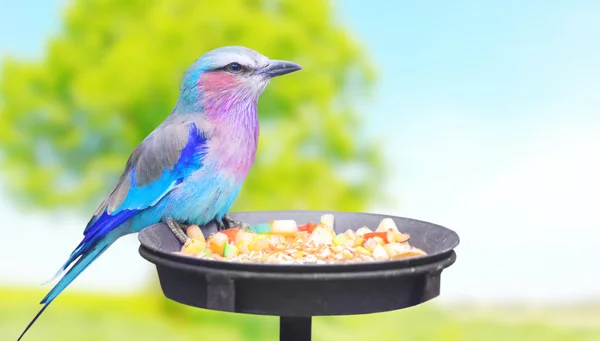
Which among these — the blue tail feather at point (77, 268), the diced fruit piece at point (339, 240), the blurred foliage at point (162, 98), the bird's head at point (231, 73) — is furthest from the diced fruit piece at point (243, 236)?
the blurred foliage at point (162, 98)

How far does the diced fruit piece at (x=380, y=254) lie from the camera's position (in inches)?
127

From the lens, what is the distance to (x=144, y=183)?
3.89 metres

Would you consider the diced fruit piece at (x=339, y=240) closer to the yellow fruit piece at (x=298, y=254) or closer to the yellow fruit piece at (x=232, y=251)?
the yellow fruit piece at (x=298, y=254)

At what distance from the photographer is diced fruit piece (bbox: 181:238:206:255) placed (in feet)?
11.2

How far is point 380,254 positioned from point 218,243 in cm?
77

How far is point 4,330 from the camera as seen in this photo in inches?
294

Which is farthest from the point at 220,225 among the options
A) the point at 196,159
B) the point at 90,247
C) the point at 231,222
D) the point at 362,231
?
the point at 362,231

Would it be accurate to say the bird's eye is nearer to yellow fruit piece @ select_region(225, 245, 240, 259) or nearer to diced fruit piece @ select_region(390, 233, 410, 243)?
yellow fruit piece @ select_region(225, 245, 240, 259)

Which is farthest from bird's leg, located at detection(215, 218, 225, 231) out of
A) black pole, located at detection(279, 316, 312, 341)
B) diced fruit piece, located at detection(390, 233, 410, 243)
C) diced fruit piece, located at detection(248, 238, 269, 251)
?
diced fruit piece, located at detection(390, 233, 410, 243)

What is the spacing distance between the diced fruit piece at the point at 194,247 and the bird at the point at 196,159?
0.89 feet

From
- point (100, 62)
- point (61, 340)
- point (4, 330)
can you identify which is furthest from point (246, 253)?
point (4, 330)

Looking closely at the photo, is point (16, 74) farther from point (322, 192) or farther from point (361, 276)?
point (361, 276)

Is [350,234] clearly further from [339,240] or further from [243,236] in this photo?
[243,236]

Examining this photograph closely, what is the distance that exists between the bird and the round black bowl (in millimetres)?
770
